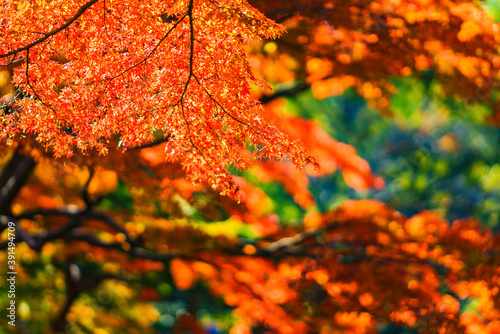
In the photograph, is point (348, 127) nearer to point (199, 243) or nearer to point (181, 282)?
point (181, 282)

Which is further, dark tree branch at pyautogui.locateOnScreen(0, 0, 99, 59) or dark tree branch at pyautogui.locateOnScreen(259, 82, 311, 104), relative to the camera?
dark tree branch at pyautogui.locateOnScreen(259, 82, 311, 104)

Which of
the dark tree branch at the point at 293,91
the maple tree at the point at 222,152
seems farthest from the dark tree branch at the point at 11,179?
the dark tree branch at the point at 293,91

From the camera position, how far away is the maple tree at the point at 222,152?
6.43 feet

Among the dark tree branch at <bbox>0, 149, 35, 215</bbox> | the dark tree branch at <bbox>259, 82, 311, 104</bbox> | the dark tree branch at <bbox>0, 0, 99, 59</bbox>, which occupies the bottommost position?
the dark tree branch at <bbox>0, 149, 35, 215</bbox>

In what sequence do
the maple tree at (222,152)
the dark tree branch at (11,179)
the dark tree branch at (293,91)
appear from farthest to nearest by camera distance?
1. the dark tree branch at (293,91)
2. the dark tree branch at (11,179)
3. the maple tree at (222,152)

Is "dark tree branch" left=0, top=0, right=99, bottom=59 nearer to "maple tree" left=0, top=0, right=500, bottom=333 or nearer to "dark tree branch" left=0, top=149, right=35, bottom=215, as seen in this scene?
"maple tree" left=0, top=0, right=500, bottom=333

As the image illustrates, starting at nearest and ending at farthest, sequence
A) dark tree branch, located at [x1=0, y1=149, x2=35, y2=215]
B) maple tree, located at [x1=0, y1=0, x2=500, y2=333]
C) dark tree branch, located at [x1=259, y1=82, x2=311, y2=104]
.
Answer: maple tree, located at [x1=0, y1=0, x2=500, y2=333] < dark tree branch, located at [x1=0, y1=149, x2=35, y2=215] < dark tree branch, located at [x1=259, y1=82, x2=311, y2=104]

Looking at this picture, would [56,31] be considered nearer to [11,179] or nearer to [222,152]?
[222,152]

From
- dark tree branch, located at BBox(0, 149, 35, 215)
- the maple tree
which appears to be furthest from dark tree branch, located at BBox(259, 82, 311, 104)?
dark tree branch, located at BBox(0, 149, 35, 215)

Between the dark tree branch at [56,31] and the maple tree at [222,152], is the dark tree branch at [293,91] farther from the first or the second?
the dark tree branch at [56,31]

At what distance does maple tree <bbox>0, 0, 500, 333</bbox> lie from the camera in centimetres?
196

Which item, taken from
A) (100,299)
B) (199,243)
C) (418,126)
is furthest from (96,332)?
(418,126)

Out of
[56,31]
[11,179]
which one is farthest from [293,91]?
[56,31]

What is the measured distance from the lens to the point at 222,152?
197 centimetres
